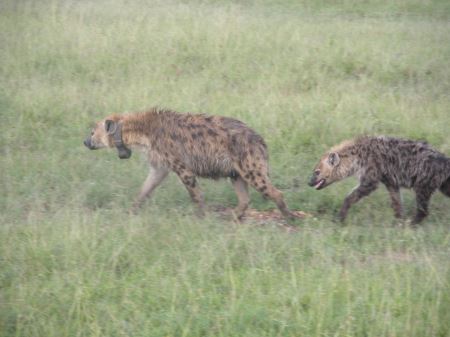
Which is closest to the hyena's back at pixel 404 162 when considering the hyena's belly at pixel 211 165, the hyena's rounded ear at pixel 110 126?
the hyena's belly at pixel 211 165

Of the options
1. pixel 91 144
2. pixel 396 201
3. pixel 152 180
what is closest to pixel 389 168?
pixel 396 201

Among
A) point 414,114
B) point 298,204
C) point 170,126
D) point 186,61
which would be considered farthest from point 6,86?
point 414,114

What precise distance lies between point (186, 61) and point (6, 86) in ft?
7.63

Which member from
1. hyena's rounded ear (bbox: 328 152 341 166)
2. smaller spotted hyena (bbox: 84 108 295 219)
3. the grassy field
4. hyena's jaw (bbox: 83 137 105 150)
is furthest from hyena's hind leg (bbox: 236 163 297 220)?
hyena's jaw (bbox: 83 137 105 150)

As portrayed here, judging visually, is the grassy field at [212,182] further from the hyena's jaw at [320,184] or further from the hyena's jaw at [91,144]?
the hyena's jaw at [91,144]

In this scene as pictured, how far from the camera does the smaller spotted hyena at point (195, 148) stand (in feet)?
21.1

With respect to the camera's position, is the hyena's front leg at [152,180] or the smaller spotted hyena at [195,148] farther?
the hyena's front leg at [152,180]

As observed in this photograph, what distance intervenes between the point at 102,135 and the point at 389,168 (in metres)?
2.64

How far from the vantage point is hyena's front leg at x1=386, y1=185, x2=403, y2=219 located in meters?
6.60

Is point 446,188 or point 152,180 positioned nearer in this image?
point 446,188

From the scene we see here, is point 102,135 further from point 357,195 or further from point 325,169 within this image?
point 357,195

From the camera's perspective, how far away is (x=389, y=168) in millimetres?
6672

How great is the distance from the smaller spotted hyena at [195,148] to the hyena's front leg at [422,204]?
106 cm

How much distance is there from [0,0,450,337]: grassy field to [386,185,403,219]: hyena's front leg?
0.12 m
